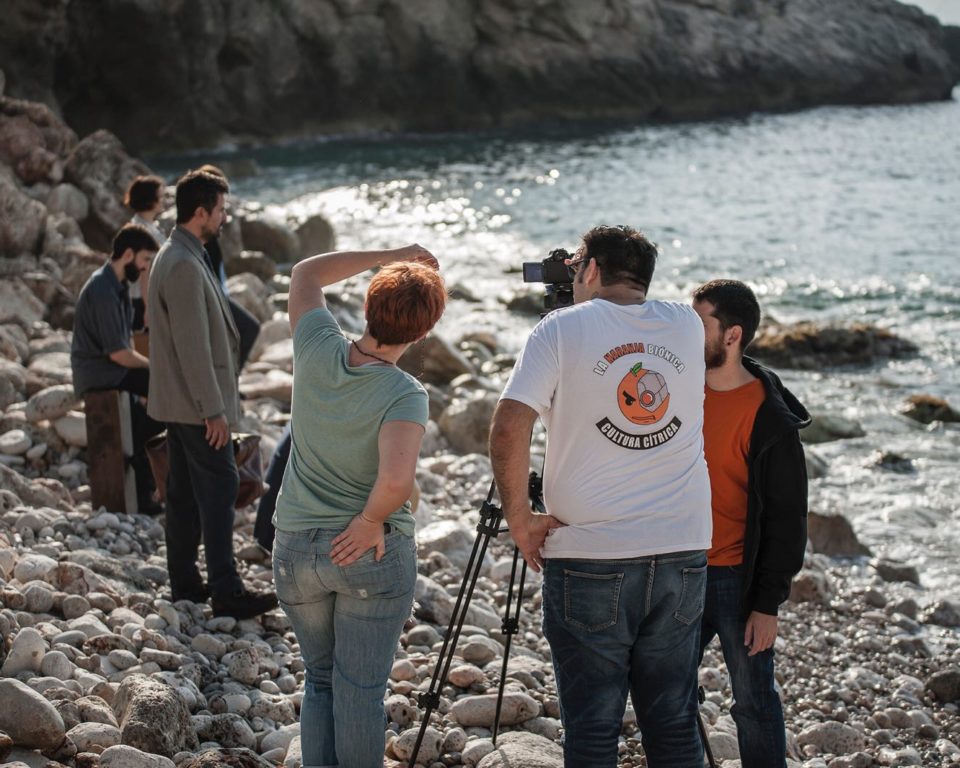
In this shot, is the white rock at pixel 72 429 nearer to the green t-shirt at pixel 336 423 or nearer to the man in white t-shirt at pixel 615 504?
the green t-shirt at pixel 336 423

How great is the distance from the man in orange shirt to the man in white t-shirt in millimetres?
404

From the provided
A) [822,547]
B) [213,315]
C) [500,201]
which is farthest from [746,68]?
[213,315]

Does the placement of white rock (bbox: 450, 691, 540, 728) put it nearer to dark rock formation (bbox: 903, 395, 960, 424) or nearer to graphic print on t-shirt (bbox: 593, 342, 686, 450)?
graphic print on t-shirt (bbox: 593, 342, 686, 450)

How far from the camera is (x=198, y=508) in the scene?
17.4 feet

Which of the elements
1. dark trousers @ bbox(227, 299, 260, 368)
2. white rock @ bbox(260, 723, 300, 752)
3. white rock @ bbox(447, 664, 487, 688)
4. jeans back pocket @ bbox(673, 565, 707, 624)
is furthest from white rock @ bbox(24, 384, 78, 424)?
jeans back pocket @ bbox(673, 565, 707, 624)

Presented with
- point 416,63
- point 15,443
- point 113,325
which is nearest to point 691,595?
point 113,325

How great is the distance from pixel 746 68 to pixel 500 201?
101ft

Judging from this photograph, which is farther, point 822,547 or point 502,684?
point 822,547

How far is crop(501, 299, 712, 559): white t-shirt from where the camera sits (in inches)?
129

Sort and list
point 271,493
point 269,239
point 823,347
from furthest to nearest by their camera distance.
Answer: point 269,239 < point 823,347 < point 271,493

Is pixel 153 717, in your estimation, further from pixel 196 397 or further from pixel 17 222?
pixel 17 222

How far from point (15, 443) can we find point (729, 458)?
4.84 metres

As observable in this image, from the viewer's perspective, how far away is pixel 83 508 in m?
6.46

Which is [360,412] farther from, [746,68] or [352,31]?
[746,68]
